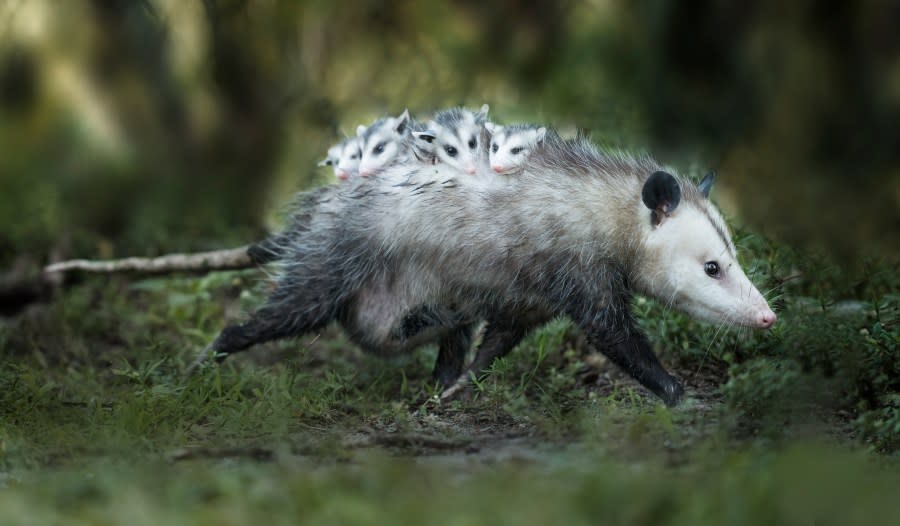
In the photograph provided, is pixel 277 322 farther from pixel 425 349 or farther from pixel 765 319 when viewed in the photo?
pixel 765 319

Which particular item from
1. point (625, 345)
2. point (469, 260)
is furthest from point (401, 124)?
point (625, 345)

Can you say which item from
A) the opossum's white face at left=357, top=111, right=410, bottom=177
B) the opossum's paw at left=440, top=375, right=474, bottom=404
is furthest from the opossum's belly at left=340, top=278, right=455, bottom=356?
the opossum's white face at left=357, top=111, right=410, bottom=177

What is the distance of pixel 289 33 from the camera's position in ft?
27.8

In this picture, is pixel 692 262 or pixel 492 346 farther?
pixel 492 346

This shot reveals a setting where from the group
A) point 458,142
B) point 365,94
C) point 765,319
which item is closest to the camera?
point 765,319

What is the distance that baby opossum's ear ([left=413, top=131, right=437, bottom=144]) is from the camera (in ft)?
14.9

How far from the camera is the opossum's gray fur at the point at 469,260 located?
14.0 ft

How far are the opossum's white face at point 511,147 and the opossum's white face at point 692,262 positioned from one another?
526 millimetres

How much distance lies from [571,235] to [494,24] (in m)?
4.43

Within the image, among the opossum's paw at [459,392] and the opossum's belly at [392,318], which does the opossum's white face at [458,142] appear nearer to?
the opossum's belly at [392,318]

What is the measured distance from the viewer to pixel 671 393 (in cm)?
409

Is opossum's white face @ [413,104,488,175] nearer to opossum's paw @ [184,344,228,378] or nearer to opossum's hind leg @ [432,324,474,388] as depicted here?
opossum's hind leg @ [432,324,474,388]

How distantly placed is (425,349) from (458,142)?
3.81 feet

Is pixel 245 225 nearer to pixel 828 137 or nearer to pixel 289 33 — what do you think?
pixel 289 33
